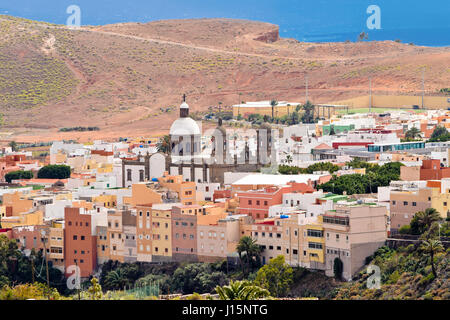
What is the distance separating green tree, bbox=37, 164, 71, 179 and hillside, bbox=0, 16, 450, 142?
33101 millimetres

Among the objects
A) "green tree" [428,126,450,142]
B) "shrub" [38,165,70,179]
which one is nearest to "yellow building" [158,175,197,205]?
"shrub" [38,165,70,179]

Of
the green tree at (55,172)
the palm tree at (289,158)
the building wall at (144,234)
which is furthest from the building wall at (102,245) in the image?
the green tree at (55,172)

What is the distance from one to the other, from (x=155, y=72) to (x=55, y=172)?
6880 cm

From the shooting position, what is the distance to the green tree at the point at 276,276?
36688 mm

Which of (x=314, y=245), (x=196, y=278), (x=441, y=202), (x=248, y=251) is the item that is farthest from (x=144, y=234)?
(x=441, y=202)

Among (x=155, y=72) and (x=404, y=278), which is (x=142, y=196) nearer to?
(x=404, y=278)

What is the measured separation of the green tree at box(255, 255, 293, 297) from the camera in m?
36.7

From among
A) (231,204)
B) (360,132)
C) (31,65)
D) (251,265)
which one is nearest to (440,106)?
(360,132)

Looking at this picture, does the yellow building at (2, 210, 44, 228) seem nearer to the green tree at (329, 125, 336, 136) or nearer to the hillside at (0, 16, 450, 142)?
the green tree at (329, 125, 336, 136)

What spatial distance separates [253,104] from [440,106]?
18.2 metres

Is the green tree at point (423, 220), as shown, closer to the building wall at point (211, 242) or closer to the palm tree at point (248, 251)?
the palm tree at point (248, 251)

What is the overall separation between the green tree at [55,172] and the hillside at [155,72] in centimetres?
3310

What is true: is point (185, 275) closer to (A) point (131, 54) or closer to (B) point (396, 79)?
(B) point (396, 79)

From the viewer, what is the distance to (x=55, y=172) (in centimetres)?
6731
